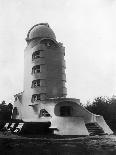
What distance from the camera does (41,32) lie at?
49781mm

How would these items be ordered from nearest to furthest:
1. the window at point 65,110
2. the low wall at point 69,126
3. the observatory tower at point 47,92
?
the low wall at point 69,126 → the observatory tower at point 47,92 → the window at point 65,110

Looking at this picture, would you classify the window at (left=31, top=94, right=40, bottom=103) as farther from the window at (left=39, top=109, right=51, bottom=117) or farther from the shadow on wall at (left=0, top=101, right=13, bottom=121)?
the shadow on wall at (left=0, top=101, right=13, bottom=121)

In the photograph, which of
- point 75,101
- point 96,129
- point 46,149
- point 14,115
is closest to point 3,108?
point 14,115

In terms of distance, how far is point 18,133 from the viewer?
1367 inches

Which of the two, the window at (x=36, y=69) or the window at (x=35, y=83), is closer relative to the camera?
the window at (x=35, y=83)

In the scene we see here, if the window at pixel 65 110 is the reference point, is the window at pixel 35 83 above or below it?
above

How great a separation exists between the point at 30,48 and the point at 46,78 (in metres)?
7.14

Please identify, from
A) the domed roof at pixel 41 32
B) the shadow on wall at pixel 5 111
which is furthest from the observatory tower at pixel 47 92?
the shadow on wall at pixel 5 111

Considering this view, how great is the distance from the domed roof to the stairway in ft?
59.7

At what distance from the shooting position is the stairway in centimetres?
3838

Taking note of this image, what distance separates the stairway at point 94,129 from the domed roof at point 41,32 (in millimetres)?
18210

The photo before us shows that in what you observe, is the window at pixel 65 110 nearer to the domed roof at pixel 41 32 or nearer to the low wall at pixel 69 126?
the low wall at pixel 69 126

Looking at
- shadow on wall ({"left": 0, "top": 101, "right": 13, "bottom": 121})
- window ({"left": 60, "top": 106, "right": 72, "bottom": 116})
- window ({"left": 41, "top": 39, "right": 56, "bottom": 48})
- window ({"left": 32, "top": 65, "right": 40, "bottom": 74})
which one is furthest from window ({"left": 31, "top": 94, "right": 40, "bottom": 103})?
shadow on wall ({"left": 0, "top": 101, "right": 13, "bottom": 121})

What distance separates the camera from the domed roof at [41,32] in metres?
49.7
